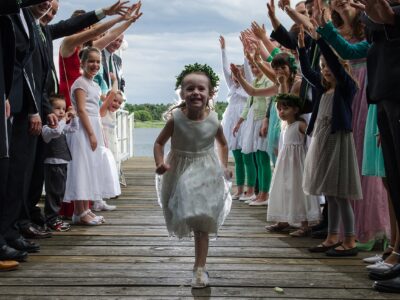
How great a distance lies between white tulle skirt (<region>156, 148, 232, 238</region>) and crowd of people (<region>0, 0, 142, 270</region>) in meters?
0.95

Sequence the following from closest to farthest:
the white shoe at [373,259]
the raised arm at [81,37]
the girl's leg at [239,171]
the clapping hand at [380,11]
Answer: the clapping hand at [380,11] < the white shoe at [373,259] < the raised arm at [81,37] < the girl's leg at [239,171]

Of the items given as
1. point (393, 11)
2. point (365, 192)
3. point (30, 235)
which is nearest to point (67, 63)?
point (30, 235)

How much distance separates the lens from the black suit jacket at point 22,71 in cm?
344

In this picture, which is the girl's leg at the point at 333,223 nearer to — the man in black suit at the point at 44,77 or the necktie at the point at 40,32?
the man in black suit at the point at 44,77

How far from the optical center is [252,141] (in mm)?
6449

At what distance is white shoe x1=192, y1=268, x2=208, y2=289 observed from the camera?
114 inches

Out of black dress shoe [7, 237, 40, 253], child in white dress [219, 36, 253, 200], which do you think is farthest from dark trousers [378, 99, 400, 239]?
child in white dress [219, 36, 253, 200]

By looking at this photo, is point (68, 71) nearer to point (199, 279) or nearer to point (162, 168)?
point (162, 168)

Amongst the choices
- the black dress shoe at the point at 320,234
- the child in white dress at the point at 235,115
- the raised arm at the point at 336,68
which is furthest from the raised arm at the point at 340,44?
the child in white dress at the point at 235,115

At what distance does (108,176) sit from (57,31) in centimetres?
148

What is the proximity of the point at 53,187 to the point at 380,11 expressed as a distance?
3012 millimetres

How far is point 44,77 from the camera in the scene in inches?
164

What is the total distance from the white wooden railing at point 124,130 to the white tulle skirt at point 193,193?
7285 millimetres

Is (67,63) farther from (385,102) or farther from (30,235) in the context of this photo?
(385,102)
